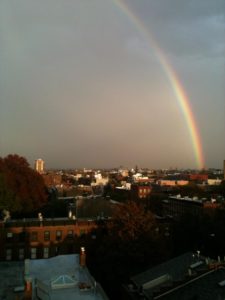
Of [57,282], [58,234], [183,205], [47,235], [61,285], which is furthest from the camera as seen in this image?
[183,205]

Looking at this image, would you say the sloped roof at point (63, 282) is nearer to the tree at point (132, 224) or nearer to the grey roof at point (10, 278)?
the grey roof at point (10, 278)

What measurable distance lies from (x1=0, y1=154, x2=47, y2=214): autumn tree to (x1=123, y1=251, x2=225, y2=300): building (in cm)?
3124

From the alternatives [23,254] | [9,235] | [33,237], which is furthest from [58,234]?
[9,235]

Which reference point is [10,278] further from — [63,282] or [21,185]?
[21,185]

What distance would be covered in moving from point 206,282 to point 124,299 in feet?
20.1

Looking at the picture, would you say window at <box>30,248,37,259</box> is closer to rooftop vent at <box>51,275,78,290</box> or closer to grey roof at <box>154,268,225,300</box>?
rooftop vent at <box>51,275,78,290</box>

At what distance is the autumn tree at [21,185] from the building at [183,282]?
103ft

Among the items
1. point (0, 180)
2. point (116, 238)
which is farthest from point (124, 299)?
point (0, 180)

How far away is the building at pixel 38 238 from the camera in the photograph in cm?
3816

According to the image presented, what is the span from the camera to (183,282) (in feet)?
54.0

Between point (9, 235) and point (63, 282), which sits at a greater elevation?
point (63, 282)

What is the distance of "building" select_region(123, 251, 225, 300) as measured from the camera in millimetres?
15562

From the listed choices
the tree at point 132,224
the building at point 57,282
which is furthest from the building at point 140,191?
the building at point 57,282

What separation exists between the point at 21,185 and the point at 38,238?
62.3 ft
